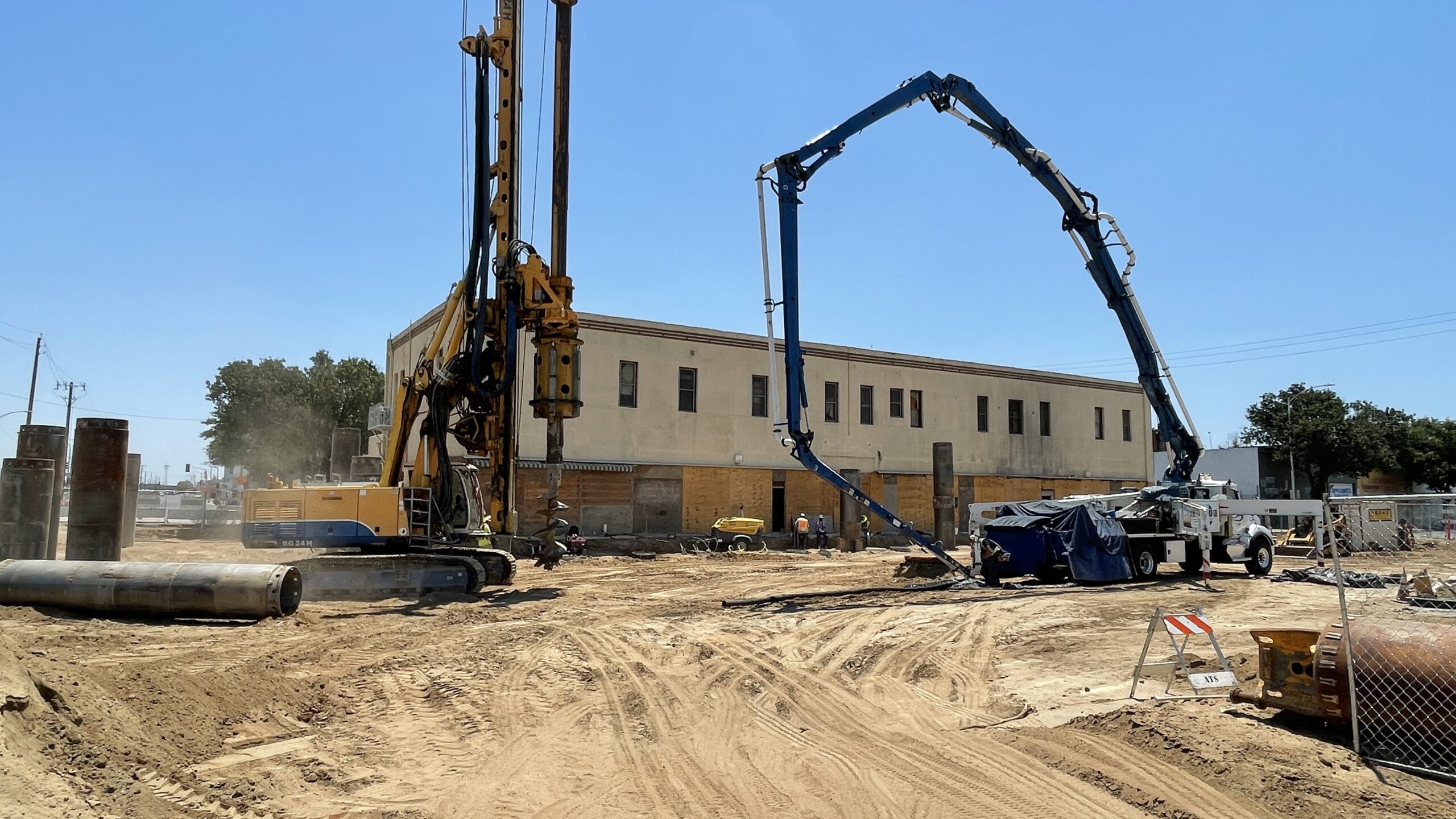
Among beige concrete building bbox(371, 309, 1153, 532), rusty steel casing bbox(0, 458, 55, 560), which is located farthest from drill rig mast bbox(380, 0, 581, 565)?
beige concrete building bbox(371, 309, 1153, 532)

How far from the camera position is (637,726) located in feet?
25.6

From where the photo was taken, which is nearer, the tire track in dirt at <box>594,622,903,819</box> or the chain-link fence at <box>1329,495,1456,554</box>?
the tire track in dirt at <box>594,622,903,819</box>

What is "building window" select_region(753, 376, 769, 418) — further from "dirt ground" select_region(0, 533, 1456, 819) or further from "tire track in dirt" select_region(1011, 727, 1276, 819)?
"tire track in dirt" select_region(1011, 727, 1276, 819)

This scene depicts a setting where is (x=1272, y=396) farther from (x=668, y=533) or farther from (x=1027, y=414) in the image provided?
(x=668, y=533)

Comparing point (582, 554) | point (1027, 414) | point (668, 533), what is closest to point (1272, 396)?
point (1027, 414)

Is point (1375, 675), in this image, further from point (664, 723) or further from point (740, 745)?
point (664, 723)

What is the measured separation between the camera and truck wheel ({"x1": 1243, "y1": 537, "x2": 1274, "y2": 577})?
21844mm

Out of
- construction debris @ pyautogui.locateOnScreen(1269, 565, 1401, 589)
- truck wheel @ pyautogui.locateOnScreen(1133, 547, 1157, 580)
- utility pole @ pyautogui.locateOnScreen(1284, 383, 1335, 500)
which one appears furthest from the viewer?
utility pole @ pyautogui.locateOnScreen(1284, 383, 1335, 500)

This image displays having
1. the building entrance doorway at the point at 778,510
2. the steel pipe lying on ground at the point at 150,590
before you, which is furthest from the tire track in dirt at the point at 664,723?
the building entrance doorway at the point at 778,510

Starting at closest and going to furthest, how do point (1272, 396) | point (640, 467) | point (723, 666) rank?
1. point (723, 666)
2. point (640, 467)
3. point (1272, 396)

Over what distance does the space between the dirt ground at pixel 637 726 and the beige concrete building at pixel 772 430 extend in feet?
52.4

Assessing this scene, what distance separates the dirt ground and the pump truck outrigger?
637 centimetres

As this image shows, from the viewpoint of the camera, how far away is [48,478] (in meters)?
16.6

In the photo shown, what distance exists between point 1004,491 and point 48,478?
35.7 metres
